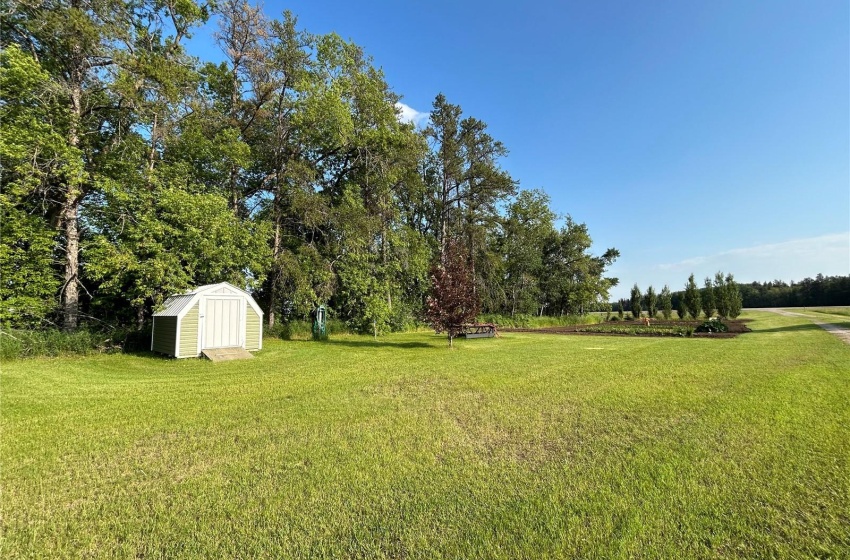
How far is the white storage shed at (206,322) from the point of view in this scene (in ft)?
38.1

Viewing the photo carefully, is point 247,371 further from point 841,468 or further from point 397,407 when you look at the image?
point 841,468

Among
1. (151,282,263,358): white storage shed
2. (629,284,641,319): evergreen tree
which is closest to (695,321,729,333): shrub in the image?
(629,284,641,319): evergreen tree

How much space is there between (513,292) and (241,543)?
31.7 metres

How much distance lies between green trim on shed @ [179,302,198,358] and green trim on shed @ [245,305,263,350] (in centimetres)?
165

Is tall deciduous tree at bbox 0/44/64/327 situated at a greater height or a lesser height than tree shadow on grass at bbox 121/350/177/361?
greater

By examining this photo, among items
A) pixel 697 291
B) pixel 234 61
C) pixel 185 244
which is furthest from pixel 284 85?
pixel 697 291

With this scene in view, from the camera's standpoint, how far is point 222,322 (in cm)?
1255

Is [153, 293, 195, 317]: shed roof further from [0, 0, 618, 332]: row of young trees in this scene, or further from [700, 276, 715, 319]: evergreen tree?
[700, 276, 715, 319]: evergreen tree

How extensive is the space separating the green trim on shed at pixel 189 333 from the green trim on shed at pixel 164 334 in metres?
0.23

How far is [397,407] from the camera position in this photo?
593 centimetres

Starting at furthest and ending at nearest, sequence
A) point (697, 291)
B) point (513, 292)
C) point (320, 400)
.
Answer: point (513, 292)
point (697, 291)
point (320, 400)

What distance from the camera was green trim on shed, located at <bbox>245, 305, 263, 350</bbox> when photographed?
1329 cm

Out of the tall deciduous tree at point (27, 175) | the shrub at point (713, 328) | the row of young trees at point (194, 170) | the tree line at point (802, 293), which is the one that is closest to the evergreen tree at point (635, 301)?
the shrub at point (713, 328)

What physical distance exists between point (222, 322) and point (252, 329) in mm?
1116
